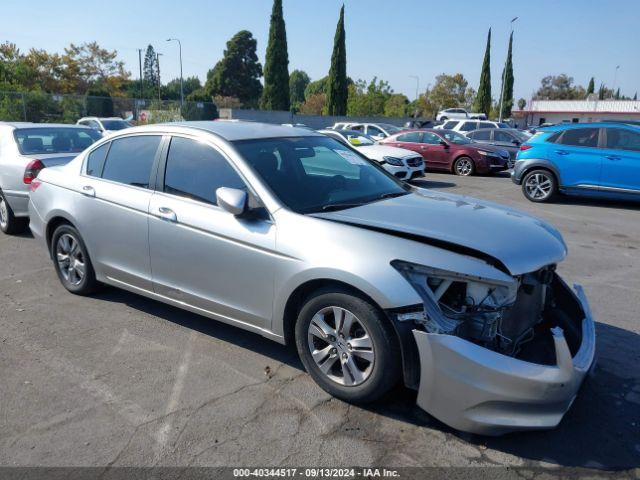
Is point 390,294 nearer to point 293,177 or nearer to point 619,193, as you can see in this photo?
Result: point 293,177

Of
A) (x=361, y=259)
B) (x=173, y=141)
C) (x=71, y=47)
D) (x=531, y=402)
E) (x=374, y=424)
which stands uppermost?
(x=71, y=47)

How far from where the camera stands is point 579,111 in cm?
6594

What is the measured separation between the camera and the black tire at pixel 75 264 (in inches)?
199

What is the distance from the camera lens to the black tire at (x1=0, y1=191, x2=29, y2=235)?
771cm

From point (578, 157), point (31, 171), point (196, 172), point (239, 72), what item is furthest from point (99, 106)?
point (239, 72)

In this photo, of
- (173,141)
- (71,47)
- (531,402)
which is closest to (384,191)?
(173,141)

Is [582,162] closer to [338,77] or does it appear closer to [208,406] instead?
[208,406]

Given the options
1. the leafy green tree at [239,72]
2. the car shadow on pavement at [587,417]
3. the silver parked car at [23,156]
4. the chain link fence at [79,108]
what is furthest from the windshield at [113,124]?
the leafy green tree at [239,72]

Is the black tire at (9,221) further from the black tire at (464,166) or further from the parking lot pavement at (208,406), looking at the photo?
the black tire at (464,166)

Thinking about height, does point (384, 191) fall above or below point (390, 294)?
above

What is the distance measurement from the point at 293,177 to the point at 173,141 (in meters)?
1.10

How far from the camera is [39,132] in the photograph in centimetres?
805

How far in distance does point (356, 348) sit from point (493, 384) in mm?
825

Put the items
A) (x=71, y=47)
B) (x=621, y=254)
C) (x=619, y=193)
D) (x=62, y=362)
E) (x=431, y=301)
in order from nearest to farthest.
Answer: (x=431, y=301)
(x=62, y=362)
(x=621, y=254)
(x=619, y=193)
(x=71, y=47)
